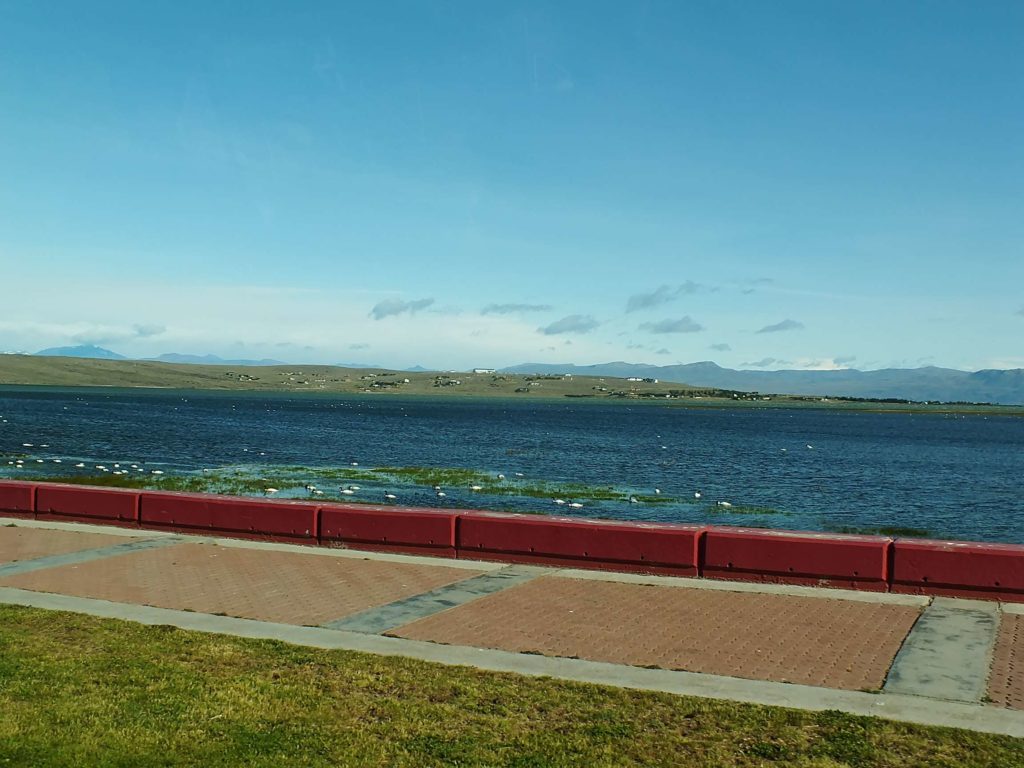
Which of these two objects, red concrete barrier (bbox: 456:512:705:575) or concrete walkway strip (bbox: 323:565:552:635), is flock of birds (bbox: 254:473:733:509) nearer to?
red concrete barrier (bbox: 456:512:705:575)

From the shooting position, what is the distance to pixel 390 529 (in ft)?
53.1

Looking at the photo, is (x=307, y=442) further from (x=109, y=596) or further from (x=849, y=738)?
(x=849, y=738)

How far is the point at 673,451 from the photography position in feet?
225

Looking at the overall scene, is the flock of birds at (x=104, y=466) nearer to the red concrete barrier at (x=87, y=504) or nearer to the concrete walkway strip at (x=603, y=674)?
the red concrete barrier at (x=87, y=504)

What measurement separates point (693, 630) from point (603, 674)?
85.9 inches

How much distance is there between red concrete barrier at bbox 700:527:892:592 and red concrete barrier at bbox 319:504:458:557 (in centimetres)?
417

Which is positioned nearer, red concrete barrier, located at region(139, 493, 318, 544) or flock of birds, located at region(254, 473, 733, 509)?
red concrete barrier, located at region(139, 493, 318, 544)

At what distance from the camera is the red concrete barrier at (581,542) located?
14305 millimetres

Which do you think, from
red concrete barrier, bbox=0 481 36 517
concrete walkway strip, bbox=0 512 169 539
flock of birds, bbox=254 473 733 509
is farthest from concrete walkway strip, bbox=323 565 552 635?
flock of birds, bbox=254 473 733 509

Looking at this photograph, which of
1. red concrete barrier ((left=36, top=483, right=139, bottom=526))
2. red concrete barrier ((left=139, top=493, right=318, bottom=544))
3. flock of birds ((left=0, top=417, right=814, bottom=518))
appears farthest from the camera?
flock of birds ((left=0, top=417, right=814, bottom=518))

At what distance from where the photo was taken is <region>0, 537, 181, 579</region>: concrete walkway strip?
14078 mm

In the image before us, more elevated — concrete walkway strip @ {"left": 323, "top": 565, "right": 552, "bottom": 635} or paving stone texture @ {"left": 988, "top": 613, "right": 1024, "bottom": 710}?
paving stone texture @ {"left": 988, "top": 613, "right": 1024, "bottom": 710}

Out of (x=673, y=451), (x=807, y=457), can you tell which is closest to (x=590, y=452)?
(x=673, y=451)

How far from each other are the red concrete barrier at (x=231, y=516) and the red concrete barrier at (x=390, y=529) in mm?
418
